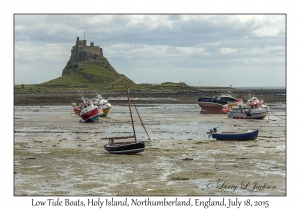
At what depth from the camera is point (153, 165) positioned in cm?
2989

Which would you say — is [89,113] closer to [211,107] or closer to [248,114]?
[248,114]

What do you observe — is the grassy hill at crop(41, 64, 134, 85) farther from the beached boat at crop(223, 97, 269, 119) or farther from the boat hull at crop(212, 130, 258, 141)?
the boat hull at crop(212, 130, 258, 141)

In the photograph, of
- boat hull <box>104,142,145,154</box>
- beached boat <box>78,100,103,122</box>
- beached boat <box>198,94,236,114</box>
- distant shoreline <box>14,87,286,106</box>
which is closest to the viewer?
boat hull <box>104,142,145,154</box>

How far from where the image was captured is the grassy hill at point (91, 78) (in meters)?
171

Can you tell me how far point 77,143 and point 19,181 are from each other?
47.5 feet

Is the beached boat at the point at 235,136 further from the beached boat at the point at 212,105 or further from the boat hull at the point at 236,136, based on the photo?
the beached boat at the point at 212,105

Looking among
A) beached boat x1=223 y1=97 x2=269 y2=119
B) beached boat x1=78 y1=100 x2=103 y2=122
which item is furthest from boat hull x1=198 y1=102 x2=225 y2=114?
beached boat x1=78 y1=100 x2=103 y2=122

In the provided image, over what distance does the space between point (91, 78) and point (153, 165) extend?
5756 inches

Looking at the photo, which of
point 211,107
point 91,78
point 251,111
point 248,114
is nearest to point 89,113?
point 248,114

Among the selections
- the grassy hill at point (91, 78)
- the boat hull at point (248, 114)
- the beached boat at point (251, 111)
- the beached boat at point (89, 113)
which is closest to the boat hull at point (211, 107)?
the beached boat at point (251, 111)

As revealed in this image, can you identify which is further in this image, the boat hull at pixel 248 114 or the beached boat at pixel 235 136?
the boat hull at pixel 248 114

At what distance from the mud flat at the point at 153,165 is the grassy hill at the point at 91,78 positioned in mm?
123085

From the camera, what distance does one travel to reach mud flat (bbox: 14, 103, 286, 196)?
23.9m

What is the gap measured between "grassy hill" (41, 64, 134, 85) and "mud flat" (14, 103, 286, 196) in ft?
404
